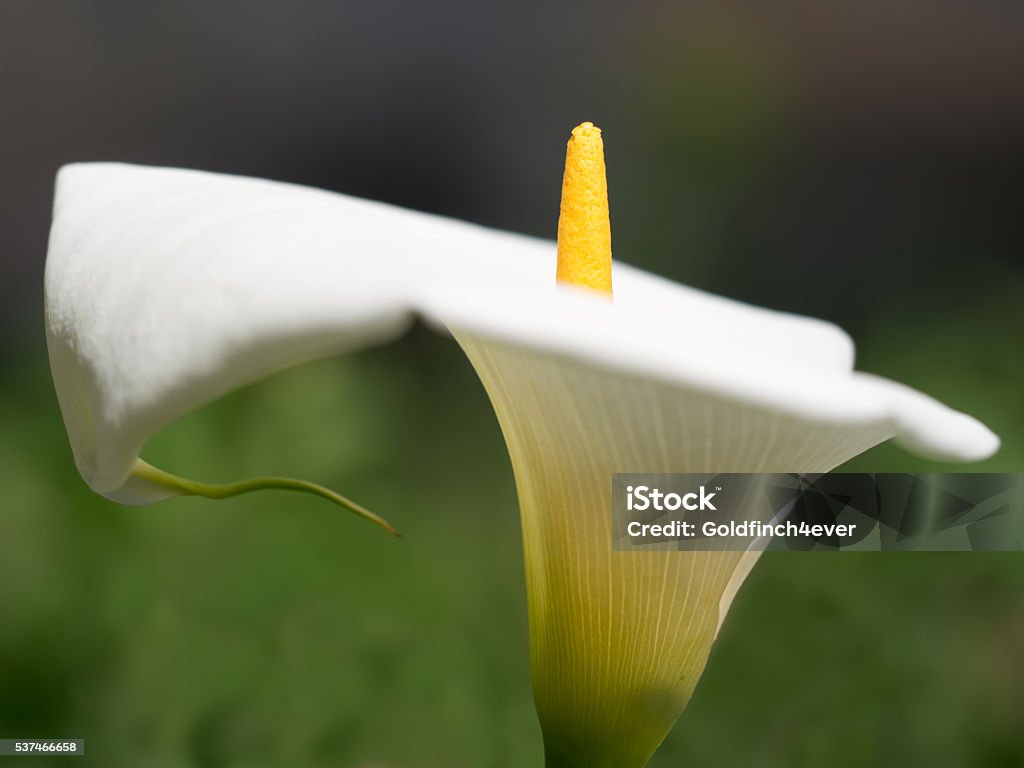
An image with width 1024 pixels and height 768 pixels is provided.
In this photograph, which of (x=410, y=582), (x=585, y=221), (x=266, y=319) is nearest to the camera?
(x=266, y=319)

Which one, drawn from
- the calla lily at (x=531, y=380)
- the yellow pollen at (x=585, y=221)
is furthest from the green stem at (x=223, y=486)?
the yellow pollen at (x=585, y=221)

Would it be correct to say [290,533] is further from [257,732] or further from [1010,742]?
[1010,742]

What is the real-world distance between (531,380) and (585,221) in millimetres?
104

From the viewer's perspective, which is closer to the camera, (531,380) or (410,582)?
(531,380)

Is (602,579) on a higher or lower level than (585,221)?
lower

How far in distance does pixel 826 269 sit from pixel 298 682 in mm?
1032

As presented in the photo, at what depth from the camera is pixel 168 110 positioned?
1.46 meters

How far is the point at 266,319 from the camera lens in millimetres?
209

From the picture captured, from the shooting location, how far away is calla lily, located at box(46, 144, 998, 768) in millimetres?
200

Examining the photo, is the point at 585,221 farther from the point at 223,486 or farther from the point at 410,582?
the point at 410,582

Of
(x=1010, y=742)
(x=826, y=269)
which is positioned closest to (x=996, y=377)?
(x=1010, y=742)

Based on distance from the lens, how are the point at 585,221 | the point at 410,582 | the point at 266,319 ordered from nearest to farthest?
the point at 266,319, the point at 585,221, the point at 410,582

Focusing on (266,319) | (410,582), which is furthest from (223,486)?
(410,582)

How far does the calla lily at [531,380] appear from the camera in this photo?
0.20m
